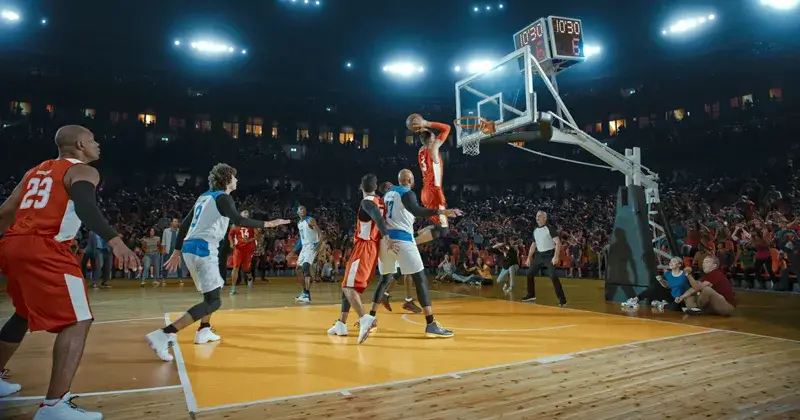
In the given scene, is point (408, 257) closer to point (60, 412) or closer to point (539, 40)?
point (60, 412)

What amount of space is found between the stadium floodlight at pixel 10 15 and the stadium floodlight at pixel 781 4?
1671 inches

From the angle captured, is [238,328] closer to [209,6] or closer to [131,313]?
[131,313]

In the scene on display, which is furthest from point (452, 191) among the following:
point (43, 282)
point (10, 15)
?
point (43, 282)

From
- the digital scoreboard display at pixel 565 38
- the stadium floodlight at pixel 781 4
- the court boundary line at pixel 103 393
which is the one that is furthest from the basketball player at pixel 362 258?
the stadium floodlight at pixel 781 4

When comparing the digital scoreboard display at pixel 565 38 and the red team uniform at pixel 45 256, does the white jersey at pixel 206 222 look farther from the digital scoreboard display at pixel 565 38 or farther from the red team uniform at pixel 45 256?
the digital scoreboard display at pixel 565 38

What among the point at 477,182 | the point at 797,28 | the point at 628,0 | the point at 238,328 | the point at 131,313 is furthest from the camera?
the point at 477,182

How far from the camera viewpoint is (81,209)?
311cm

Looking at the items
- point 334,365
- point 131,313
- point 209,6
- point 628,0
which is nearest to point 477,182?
point 628,0

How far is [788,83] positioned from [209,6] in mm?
35101

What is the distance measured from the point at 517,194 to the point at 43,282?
3204 centimetres

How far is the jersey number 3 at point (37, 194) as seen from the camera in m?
3.23

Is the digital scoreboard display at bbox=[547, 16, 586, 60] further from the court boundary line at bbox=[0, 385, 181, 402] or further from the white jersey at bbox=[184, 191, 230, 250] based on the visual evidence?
the court boundary line at bbox=[0, 385, 181, 402]

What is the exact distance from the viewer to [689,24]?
31.6 metres

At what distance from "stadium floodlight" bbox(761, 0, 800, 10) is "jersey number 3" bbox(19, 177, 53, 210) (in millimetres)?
32959
